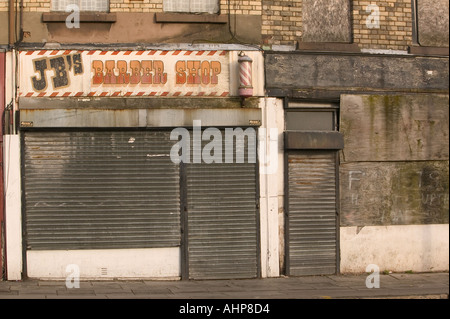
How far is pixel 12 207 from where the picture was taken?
13.1 m

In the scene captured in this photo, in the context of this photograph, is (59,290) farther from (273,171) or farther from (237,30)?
(237,30)

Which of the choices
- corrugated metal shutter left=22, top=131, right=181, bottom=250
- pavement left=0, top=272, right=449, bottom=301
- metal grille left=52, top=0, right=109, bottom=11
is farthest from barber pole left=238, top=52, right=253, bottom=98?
pavement left=0, top=272, right=449, bottom=301

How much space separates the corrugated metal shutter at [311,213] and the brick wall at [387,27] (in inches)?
89.7

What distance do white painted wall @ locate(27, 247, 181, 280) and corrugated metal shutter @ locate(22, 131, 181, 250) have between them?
12 centimetres

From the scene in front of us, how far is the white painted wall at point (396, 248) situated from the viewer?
562 inches

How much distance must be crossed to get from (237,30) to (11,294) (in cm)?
599

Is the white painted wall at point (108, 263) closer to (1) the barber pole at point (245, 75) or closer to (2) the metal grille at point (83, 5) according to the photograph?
(1) the barber pole at point (245, 75)

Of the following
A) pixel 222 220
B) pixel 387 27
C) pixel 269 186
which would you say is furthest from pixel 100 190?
pixel 387 27

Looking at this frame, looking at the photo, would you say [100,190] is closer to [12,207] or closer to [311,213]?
[12,207]

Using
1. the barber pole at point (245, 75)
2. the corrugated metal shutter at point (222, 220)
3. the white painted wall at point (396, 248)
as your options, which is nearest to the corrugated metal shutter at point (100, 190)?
the corrugated metal shutter at point (222, 220)

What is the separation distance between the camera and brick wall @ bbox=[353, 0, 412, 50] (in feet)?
47.4

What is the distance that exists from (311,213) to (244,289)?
2.24m

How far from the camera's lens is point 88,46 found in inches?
527

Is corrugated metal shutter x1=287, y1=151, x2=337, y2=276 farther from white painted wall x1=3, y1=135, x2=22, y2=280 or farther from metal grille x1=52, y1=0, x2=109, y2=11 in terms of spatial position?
white painted wall x1=3, y1=135, x2=22, y2=280
